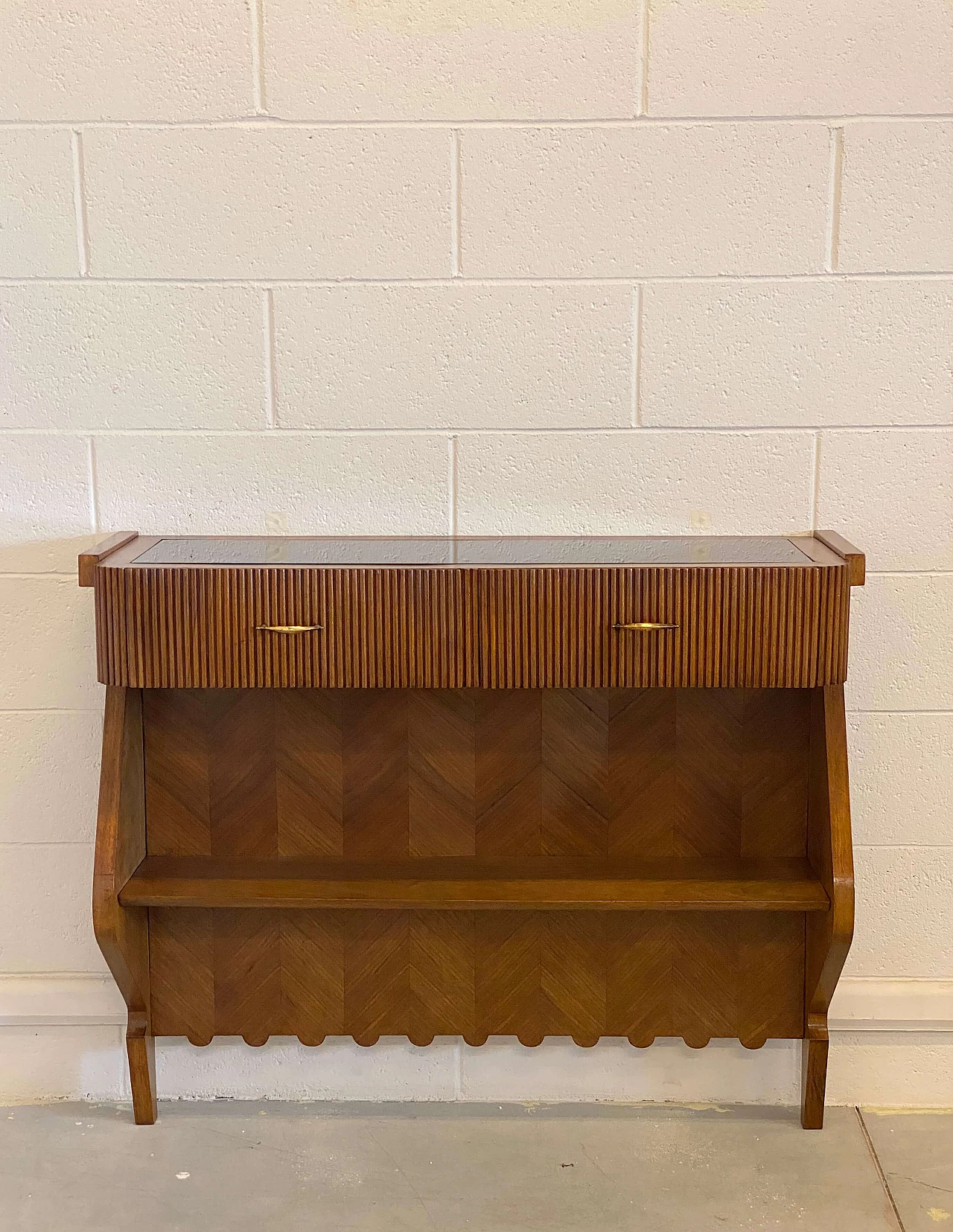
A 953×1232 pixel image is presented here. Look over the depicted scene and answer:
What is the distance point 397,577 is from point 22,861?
94 centimetres

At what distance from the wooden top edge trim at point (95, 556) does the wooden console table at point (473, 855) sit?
0.02 meters

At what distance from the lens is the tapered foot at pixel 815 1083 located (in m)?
1.95

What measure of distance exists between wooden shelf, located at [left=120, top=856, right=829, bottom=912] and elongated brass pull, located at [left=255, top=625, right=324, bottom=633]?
45 centimetres

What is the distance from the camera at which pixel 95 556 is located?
172 centimetres

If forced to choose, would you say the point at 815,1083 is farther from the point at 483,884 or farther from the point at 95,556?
the point at 95,556

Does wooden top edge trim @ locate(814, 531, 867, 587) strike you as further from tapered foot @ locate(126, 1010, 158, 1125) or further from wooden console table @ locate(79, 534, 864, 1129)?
tapered foot @ locate(126, 1010, 158, 1125)

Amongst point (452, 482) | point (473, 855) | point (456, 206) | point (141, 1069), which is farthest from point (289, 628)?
point (141, 1069)

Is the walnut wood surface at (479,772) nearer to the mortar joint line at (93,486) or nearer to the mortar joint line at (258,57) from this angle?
the mortar joint line at (93,486)

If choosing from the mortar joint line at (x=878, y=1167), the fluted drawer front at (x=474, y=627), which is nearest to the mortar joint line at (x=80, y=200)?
the fluted drawer front at (x=474, y=627)

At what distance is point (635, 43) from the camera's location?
184 cm

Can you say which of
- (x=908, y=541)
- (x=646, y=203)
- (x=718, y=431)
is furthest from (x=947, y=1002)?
(x=646, y=203)

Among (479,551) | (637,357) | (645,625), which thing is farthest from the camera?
(637,357)

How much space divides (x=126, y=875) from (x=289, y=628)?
0.53 meters

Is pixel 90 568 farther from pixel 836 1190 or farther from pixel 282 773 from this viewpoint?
pixel 836 1190
